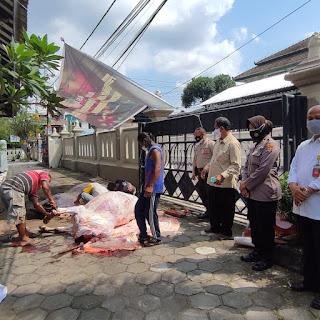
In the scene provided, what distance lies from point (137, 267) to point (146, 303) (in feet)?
2.43

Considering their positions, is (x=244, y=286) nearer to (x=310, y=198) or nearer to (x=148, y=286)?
(x=148, y=286)

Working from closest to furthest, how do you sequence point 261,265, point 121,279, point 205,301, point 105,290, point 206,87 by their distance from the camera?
point 205,301 < point 105,290 < point 121,279 < point 261,265 < point 206,87

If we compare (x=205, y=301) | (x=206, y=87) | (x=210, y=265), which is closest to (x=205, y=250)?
(x=210, y=265)

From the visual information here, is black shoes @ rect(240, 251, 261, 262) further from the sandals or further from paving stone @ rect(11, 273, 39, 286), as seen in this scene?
paving stone @ rect(11, 273, 39, 286)

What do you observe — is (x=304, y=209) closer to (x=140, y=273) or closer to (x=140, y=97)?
(x=140, y=273)

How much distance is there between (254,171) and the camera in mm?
3000

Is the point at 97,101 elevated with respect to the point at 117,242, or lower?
elevated

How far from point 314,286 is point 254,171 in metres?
1.21

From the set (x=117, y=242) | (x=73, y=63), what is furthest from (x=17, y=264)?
(x=73, y=63)

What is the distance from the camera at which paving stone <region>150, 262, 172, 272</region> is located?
3091 mm

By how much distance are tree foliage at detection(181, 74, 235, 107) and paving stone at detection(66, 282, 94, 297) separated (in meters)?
39.8

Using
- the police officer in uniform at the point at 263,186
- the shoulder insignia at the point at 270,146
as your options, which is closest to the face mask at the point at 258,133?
the police officer in uniform at the point at 263,186

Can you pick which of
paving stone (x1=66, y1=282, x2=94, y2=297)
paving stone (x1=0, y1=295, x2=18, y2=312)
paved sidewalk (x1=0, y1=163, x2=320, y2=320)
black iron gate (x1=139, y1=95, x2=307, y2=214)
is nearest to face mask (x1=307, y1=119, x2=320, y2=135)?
black iron gate (x1=139, y1=95, x2=307, y2=214)

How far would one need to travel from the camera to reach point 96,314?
2.27 m
